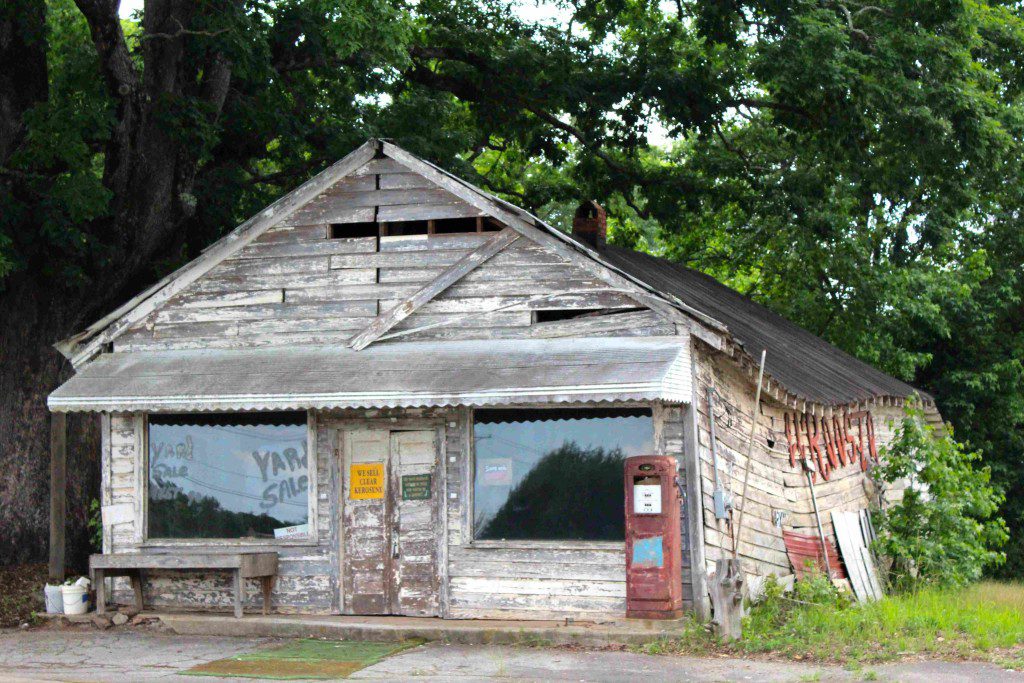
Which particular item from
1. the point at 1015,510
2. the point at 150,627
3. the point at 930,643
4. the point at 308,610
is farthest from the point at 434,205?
the point at 1015,510

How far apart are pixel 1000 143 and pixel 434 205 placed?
9.49 meters

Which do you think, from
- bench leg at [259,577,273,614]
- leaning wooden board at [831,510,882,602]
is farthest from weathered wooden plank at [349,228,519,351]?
leaning wooden board at [831,510,882,602]

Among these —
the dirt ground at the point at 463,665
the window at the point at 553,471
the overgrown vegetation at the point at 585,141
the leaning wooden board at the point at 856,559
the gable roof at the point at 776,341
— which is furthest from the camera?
the overgrown vegetation at the point at 585,141

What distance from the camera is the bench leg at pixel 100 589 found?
13055 millimetres

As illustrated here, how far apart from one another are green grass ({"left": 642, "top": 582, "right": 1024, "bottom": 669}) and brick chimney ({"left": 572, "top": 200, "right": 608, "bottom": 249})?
213 inches

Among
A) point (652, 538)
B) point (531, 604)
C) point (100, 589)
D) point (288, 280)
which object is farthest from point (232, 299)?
point (652, 538)

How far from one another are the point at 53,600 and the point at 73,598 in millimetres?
281

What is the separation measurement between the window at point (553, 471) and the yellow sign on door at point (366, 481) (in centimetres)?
104

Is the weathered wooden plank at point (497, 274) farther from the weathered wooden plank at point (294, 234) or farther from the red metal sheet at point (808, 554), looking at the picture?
the red metal sheet at point (808, 554)

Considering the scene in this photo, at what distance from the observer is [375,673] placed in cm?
1025

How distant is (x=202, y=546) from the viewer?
13.2m

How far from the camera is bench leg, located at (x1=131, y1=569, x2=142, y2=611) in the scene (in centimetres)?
1319

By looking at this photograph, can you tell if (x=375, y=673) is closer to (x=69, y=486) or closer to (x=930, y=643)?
(x=930, y=643)

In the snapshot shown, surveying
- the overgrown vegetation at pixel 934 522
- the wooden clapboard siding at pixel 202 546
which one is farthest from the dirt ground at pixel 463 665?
the overgrown vegetation at pixel 934 522
